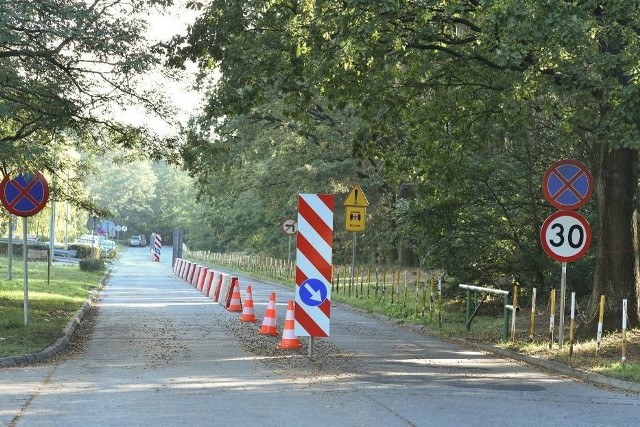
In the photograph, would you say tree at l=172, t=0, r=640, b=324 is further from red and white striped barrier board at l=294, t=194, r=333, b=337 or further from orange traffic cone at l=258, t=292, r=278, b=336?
orange traffic cone at l=258, t=292, r=278, b=336

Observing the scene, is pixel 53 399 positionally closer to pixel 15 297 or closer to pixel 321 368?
pixel 321 368

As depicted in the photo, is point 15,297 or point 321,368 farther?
point 15,297

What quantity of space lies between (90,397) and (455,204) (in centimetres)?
1227

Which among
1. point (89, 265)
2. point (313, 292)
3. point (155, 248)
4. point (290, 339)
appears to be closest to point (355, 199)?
point (290, 339)

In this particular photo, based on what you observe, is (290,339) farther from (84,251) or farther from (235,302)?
(84,251)

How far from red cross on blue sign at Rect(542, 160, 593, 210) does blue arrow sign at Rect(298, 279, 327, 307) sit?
3.74 m

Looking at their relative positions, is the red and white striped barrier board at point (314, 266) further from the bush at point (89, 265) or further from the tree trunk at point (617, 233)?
the bush at point (89, 265)

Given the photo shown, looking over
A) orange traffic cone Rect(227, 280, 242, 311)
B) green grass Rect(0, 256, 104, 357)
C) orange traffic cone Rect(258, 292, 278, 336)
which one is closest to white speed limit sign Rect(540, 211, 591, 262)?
orange traffic cone Rect(258, 292, 278, 336)

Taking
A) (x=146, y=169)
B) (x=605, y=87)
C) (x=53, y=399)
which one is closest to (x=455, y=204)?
(x=605, y=87)

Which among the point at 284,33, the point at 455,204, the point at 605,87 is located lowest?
the point at 455,204

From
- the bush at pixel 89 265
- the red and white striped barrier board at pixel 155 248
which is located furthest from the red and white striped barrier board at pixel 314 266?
the red and white striped barrier board at pixel 155 248

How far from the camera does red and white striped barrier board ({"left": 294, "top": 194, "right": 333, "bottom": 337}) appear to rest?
41.7 feet

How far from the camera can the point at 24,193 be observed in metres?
15.0

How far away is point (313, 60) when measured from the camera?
47.7 ft
